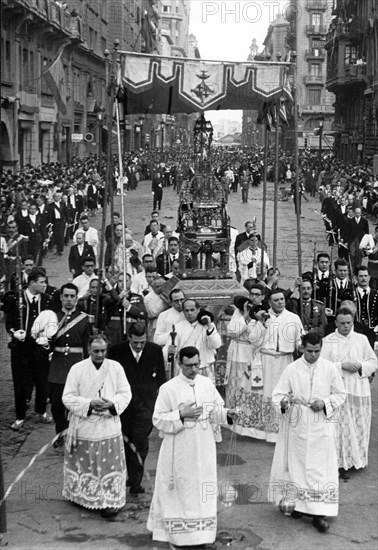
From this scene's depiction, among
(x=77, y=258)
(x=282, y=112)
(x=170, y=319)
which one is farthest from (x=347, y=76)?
(x=170, y=319)

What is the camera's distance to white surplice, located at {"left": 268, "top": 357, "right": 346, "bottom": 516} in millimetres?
7168

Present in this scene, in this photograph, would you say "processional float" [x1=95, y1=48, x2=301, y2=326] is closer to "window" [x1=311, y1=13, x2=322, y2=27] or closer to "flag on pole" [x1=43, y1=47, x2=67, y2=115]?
"flag on pole" [x1=43, y1=47, x2=67, y2=115]

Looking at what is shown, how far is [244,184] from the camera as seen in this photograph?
125ft

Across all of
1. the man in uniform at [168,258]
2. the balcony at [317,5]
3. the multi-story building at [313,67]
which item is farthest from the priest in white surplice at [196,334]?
the balcony at [317,5]

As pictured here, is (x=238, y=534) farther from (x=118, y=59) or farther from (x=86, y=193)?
(x=86, y=193)

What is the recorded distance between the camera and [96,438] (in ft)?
24.2

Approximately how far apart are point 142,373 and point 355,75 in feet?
162

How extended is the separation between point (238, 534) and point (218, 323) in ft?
14.9

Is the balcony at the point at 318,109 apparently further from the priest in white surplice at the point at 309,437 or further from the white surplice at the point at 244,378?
the priest in white surplice at the point at 309,437

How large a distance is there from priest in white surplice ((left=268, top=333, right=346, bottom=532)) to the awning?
195 inches

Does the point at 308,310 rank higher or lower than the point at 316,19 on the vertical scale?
lower

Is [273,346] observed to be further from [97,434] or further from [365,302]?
[97,434]

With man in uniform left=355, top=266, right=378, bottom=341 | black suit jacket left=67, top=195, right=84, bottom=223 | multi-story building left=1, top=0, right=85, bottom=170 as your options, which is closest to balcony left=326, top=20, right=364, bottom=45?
multi-story building left=1, top=0, right=85, bottom=170

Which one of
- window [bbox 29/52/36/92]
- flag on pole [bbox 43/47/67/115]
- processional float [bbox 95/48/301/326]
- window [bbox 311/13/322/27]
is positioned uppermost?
window [bbox 311/13/322/27]
